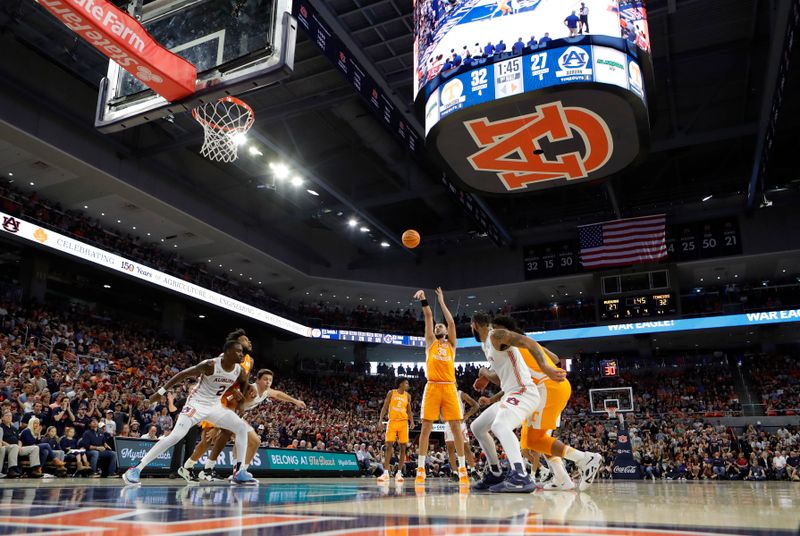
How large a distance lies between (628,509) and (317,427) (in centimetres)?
1961

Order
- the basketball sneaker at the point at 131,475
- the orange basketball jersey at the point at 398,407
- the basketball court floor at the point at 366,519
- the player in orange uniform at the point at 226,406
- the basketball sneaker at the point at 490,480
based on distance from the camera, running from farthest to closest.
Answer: the orange basketball jersey at the point at 398,407 < the player in orange uniform at the point at 226,406 < the basketball sneaker at the point at 131,475 < the basketball sneaker at the point at 490,480 < the basketball court floor at the point at 366,519

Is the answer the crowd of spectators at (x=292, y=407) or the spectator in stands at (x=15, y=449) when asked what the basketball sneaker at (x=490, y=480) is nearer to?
the crowd of spectators at (x=292, y=407)

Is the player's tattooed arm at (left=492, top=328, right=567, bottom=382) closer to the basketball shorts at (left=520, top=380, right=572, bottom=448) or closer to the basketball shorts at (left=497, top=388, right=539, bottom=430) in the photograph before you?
the basketball shorts at (left=497, top=388, right=539, bottom=430)

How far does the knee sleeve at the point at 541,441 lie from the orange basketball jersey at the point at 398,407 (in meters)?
3.83

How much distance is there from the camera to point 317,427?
2248 centimetres

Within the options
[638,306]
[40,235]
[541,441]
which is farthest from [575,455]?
[638,306]

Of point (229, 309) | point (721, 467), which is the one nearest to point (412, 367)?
point (229, 309)

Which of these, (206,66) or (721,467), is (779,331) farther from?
(206,66)

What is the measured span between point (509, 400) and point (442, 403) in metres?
2.21

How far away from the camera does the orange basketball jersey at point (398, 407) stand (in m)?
9.77

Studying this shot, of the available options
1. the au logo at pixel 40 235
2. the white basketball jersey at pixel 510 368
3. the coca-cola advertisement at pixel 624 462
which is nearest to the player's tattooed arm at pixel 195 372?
the white basketball jersey at pixel 510 368

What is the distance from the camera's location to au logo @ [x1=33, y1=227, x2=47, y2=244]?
1930 cm

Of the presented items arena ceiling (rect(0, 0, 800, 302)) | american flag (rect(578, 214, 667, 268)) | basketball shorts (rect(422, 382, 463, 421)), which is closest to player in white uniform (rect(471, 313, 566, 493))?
basketball shorts (rect(422, 382, 463, 421))

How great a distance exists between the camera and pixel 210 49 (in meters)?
7.85
